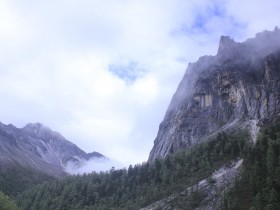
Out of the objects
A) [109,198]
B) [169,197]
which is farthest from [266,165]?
[109,198]

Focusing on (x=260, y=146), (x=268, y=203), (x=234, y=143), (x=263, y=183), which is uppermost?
(x=234, y=143)

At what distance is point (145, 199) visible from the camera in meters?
175

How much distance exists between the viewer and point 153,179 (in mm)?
199125

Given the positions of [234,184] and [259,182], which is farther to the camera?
[234,184]

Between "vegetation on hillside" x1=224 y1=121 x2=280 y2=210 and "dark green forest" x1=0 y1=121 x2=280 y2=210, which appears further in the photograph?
"dark green forest" x1=0 y1=121 x2=280 y2=210

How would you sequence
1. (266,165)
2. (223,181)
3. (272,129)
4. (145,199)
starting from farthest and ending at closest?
1. (272,129)
2. (145,199)
3. (223,181)
4. (266,165)

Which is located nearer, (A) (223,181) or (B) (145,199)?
(A) (223,181)

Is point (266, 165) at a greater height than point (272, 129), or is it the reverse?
point (272, 129)

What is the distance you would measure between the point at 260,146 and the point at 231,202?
121 ft

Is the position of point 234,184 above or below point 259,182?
above

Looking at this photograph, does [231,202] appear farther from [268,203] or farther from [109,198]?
[109,198]

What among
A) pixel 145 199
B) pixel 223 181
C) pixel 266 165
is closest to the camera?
pixel 266 165

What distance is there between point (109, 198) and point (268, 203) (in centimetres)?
9642

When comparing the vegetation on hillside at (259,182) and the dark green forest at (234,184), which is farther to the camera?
the dark green forest at (234,184)
